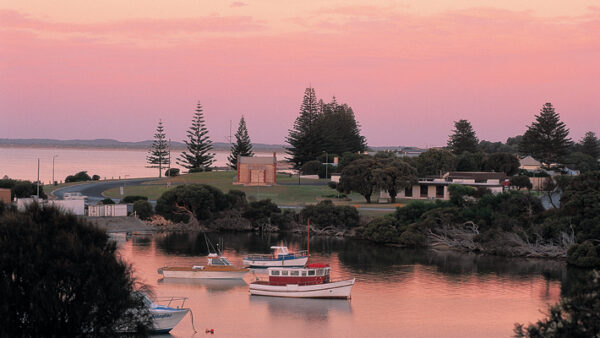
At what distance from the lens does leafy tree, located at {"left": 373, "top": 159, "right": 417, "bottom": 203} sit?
7569 cm

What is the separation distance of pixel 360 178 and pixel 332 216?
382 inches

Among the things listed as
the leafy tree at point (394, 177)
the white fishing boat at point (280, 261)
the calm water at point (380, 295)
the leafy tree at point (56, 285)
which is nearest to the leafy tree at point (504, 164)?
the leafy tree at point (394, 177)

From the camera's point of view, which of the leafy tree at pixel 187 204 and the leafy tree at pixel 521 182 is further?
the leafy tree at pixel 521 182

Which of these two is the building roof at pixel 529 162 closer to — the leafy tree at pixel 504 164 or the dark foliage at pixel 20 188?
the leafy tree at pixel 504 164

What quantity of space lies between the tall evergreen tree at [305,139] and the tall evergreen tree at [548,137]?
3754 centimetres

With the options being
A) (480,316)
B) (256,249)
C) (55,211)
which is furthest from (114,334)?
(256,249)

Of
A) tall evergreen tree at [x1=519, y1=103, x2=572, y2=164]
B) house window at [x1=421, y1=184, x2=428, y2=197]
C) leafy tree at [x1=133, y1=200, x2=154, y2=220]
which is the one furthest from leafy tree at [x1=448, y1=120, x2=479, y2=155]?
leafy tree at [x1=133, y1=200, x2=154, y2=220]

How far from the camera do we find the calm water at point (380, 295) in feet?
116

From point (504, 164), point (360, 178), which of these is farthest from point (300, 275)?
point (504, 164)

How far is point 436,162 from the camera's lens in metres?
Result: 112

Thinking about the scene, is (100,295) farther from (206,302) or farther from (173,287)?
(173,287)

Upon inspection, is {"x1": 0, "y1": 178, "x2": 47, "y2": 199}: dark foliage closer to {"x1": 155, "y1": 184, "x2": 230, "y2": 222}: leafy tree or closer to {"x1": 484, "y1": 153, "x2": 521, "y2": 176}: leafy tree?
{"x1": 155, "y1": 184, "x2": 230, "y2": 222}: leafy tree

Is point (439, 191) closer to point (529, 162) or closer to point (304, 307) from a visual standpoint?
point (304, 307)

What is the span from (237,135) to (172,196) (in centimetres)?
6204
